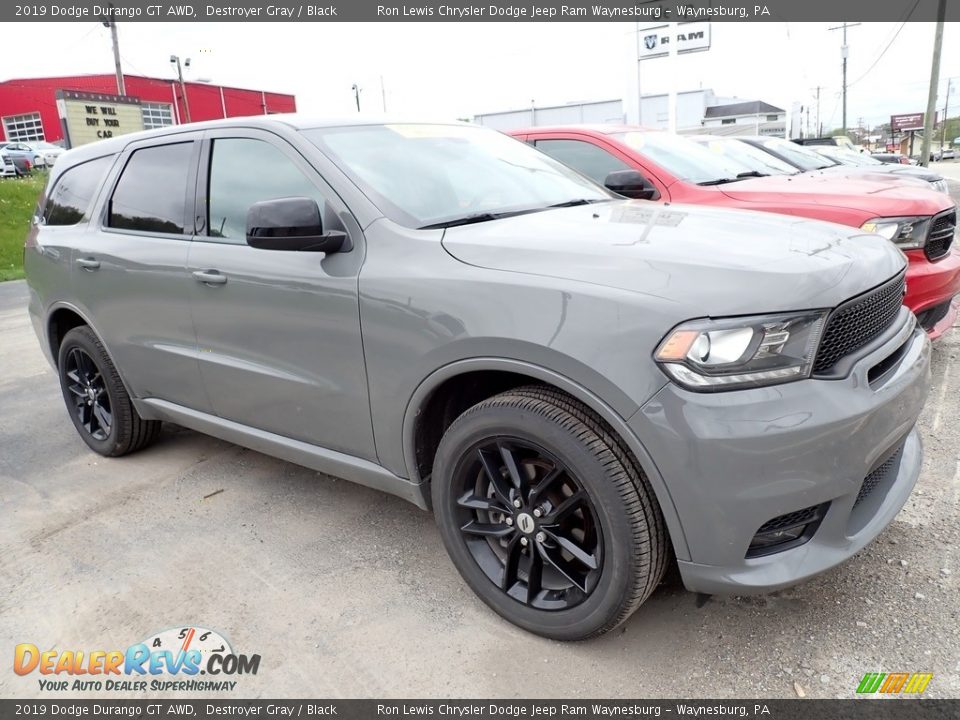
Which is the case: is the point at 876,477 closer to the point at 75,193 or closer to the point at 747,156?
the point at 75,193

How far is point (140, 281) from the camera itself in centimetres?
345

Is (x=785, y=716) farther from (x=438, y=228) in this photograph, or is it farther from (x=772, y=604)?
(x=438, y=228)

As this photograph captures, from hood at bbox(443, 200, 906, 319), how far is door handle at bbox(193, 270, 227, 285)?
111 centimetres

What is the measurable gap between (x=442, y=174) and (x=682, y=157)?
133 inches

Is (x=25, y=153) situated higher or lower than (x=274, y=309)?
higher

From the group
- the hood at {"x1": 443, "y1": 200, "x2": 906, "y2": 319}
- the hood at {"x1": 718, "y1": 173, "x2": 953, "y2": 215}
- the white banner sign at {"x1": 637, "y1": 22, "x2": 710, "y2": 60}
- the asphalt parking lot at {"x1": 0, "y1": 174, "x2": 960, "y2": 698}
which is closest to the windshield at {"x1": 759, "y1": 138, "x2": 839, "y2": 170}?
the hood at {"x1": 718, "y1": 173, "x2": 953, "y2": 215}

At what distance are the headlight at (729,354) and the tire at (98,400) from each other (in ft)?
10.5

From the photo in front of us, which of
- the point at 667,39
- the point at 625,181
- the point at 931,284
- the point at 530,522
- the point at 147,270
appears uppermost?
the point at 667,39

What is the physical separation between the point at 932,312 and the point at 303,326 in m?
3.61

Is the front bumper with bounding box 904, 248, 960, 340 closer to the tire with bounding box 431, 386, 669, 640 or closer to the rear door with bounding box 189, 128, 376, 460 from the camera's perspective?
the tire with bounding box 431, 386, 669, 640

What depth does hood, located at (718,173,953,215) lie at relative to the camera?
4.23m

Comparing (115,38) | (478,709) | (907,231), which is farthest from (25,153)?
(478,709)

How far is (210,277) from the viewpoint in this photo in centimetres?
305
